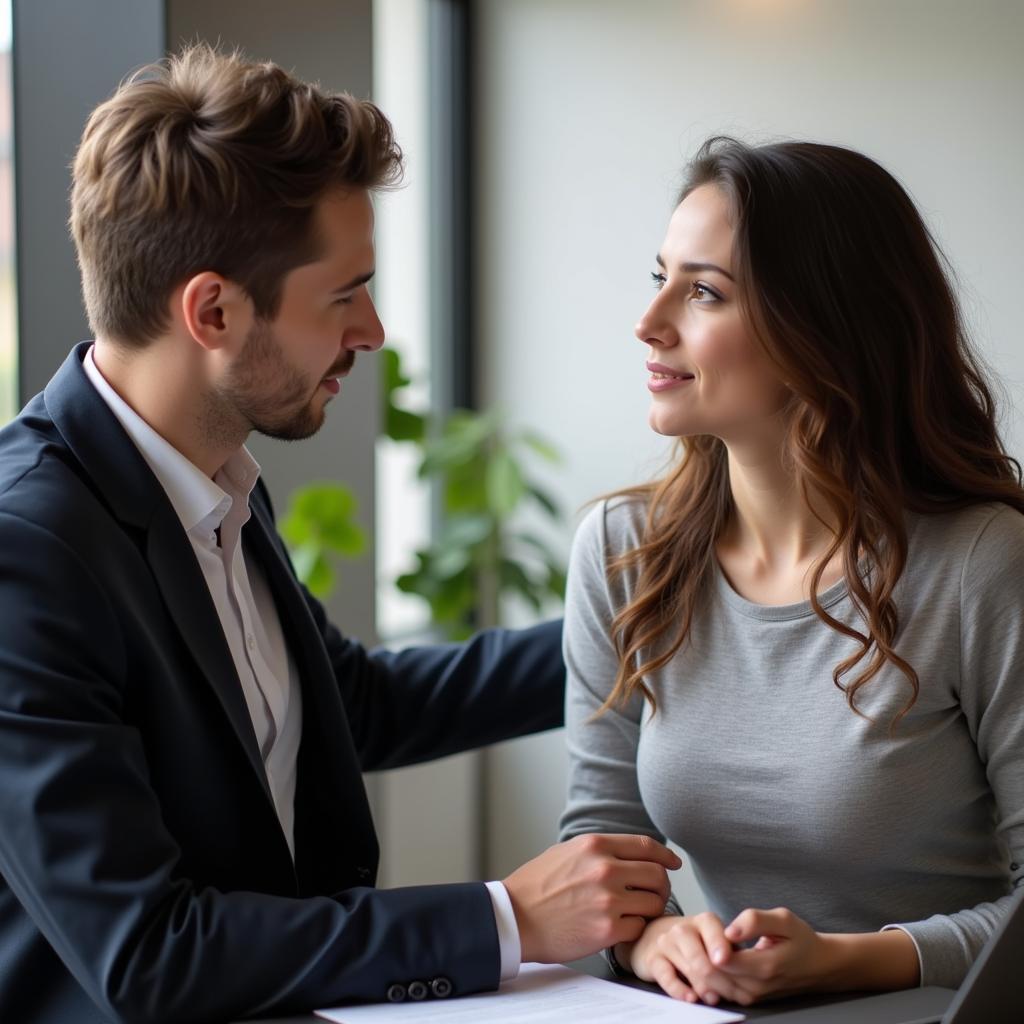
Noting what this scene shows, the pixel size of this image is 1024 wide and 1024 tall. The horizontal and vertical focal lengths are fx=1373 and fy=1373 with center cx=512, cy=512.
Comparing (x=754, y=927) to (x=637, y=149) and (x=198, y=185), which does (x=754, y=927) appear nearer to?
(x=198, y=185)

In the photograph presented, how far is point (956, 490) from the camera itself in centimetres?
180

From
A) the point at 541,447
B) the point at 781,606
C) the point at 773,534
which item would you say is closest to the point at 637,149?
the point at 541,447

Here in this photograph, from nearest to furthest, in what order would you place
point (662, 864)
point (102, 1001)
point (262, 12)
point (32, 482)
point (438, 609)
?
1. point (102, 1001)
2. point (32, 482)
3. point (662, 864)
4. point (262, 12)
5. point (438, 609)

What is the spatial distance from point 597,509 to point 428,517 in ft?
7.17

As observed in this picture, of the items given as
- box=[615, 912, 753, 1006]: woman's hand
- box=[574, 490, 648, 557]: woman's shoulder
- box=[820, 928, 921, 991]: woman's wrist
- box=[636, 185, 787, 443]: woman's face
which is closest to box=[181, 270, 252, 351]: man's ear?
box=[636, 185, 787, 443]: woman's face

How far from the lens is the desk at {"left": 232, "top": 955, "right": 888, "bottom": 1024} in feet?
4.40

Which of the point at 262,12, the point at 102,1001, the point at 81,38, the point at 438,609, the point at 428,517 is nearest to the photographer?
the point at 102,1001

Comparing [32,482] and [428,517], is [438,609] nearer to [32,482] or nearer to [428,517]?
[428,517]

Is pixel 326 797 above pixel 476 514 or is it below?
above

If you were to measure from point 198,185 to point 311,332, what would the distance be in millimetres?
218

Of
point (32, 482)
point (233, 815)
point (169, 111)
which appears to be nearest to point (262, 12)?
point (169, 111)

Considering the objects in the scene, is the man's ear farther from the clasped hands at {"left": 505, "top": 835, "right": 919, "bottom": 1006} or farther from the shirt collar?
the clasped hands at {"left": 505, "top": 835, "right": 919, "bottom": 1006}

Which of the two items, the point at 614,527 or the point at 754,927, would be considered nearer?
the point at 754,927

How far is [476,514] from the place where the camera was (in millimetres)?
3865
